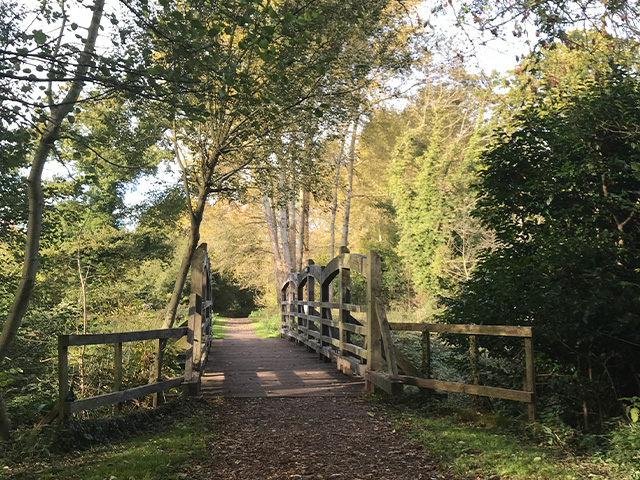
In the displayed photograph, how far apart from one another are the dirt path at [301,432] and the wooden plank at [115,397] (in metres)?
0.69

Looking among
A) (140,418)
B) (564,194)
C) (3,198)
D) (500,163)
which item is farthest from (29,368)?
(564,194)

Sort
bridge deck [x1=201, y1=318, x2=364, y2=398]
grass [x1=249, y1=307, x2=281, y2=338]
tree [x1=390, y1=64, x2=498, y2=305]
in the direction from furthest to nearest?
1. tree [x1=390, y1=64, x2=498, y2=305]
2. grass [x1=249, y1=307, x2=281, y2=338]
3. bridge deck [x1=201, y1=318, x2=364, y2=398]

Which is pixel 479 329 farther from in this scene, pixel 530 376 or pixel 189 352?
pixel 189 352

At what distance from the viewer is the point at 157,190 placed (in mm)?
13680

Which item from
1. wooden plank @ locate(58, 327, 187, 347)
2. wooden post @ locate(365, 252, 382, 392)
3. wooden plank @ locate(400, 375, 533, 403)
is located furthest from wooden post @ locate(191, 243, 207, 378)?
wooden plank @ locate(400, 375, 533, 403)

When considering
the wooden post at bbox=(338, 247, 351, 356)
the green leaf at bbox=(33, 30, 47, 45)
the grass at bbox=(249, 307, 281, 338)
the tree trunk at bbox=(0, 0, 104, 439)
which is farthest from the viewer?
the grass at bbox=(249, 307, 281, 338)

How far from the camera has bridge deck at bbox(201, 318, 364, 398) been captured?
7.48 m

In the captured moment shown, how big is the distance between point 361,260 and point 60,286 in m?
10.0

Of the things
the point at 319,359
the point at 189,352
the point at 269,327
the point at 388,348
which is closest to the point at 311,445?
the point at 388,348

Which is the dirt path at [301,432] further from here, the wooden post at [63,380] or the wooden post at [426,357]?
the wooden post at [63,380]

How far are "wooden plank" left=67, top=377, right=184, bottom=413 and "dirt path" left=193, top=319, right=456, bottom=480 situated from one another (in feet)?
2.27

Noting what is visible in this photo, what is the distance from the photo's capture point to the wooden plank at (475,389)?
17.3ft

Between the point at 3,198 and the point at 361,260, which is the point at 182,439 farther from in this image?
the point at 3,198

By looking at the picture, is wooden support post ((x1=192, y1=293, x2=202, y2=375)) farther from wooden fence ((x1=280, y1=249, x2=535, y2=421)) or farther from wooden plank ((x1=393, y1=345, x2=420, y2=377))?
wooden plank ((x1=393, y1=345, x2=420, y2=377))
